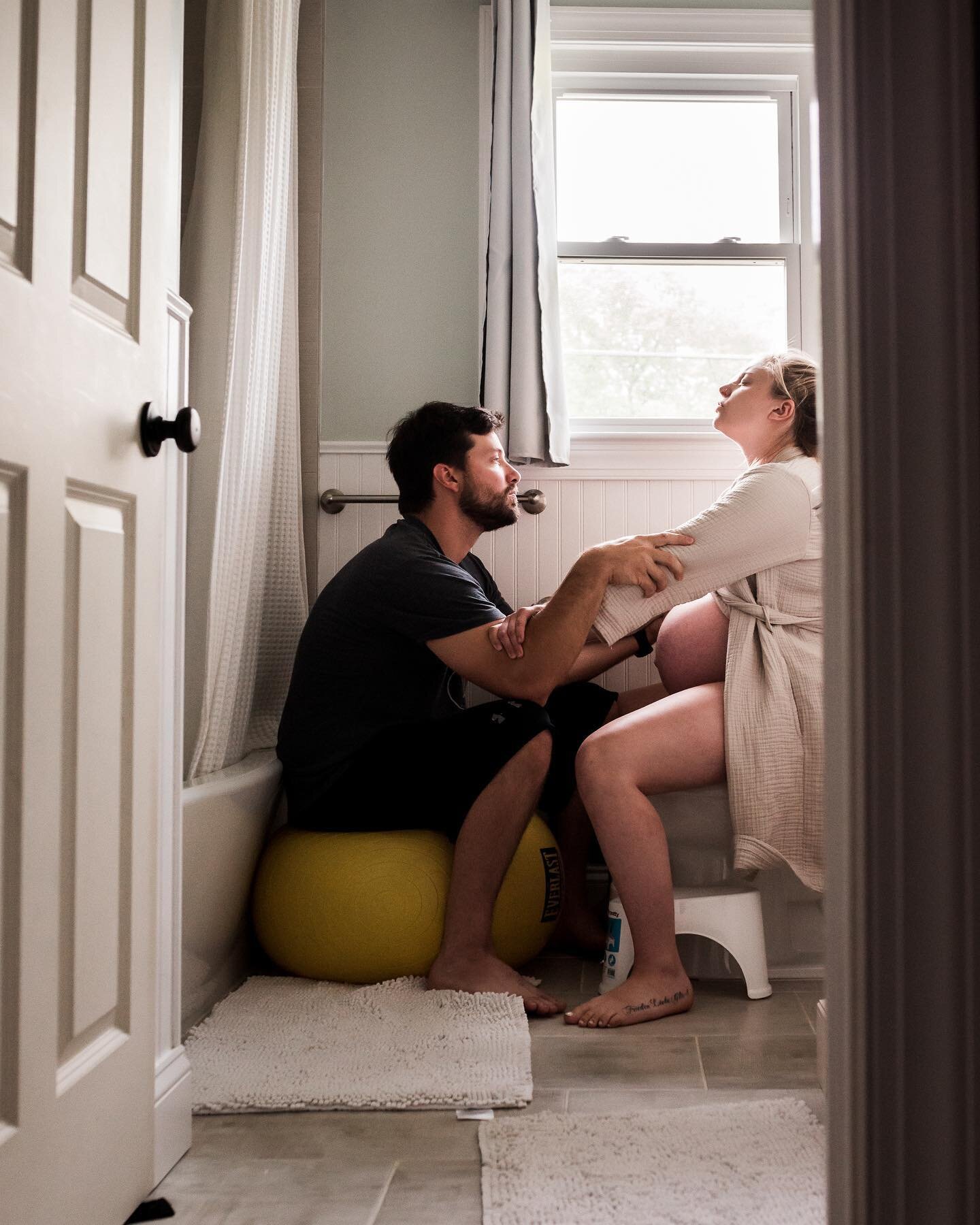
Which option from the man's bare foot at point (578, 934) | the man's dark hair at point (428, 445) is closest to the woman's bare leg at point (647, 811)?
the man's bare foot at point (578, 934)

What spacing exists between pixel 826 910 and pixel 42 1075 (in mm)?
714

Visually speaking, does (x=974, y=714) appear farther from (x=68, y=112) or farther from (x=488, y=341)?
(x=488, y=341)

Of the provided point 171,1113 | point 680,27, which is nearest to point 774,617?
point 171,1113

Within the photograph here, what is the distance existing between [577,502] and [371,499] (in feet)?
1.78

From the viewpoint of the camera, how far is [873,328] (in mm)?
604

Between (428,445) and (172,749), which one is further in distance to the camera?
(428,445)

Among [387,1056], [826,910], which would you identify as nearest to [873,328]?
[826,910]

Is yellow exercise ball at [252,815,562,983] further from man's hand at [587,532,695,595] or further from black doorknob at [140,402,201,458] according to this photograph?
black doorknob at [140,402,201,458]

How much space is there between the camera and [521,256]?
2.59 meters

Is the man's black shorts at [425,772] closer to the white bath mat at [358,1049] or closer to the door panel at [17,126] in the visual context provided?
the white bath mat at [358,1049]

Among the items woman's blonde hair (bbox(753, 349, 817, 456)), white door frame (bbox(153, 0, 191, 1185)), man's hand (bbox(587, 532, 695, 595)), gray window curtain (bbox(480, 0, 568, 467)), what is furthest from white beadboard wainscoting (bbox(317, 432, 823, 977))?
white door frame (bbox(153, 0, 191, 1185))

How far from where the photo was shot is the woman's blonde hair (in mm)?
2086

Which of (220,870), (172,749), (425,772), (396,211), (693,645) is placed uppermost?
(396,211)

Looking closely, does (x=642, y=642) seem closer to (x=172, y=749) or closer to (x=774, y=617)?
(x=774, y=617)
